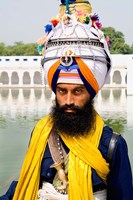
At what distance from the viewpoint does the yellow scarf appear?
1.24m

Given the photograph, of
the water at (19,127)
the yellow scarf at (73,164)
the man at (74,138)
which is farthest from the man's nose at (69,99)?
the water at (19,127)

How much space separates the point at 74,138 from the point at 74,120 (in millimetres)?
63

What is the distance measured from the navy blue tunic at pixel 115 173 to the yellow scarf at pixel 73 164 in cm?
2

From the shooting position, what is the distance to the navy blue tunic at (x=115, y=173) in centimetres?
127

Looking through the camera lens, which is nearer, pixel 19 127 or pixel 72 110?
pixel 72 110

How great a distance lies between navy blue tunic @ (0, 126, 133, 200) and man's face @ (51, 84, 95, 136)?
85 millimetres

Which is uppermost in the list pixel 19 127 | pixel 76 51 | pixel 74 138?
pixel 76 51

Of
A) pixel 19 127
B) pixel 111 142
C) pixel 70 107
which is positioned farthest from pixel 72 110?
pixel 19 127

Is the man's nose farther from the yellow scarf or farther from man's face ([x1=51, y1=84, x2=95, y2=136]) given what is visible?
the yellow scarf

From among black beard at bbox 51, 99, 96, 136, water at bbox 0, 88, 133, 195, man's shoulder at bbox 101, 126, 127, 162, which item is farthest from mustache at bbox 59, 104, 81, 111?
water at bbox 0, 88, 133, 195

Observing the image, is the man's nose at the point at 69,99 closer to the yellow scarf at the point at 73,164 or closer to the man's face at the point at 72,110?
the man's face at the point at 72,110

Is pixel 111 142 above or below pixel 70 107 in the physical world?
below

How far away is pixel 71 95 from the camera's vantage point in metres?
1.32

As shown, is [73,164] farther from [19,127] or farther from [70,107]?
[19,127]
